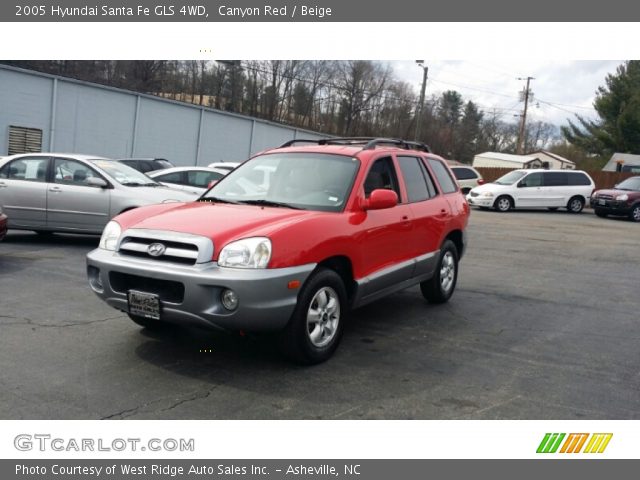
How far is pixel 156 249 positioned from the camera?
4.52 metres

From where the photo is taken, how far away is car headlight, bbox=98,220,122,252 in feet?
16.1

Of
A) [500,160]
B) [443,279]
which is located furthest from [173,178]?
[500,160]

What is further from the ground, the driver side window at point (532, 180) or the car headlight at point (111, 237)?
the driver side window at point (532, 180)

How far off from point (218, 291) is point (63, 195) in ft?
22.2

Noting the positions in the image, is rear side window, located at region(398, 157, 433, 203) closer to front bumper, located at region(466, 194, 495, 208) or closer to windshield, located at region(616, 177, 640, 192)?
front bumper, located at region(466, 194, 495, 208)

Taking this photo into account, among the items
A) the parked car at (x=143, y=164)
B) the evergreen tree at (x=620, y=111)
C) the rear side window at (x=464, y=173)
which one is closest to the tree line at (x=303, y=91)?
the evergreen tree at (x=620, y=111)

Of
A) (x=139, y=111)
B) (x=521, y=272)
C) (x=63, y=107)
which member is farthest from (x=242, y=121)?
(x=521, y=272)

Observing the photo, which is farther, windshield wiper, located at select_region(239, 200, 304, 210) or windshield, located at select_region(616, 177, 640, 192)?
windshield, located at select_region(616, 177, 640, 192)

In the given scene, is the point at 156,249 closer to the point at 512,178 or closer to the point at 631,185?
the point at 512,178

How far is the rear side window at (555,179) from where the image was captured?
24.7 metres

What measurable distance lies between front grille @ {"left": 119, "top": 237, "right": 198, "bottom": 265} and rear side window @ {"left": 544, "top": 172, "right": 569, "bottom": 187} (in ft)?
74.6

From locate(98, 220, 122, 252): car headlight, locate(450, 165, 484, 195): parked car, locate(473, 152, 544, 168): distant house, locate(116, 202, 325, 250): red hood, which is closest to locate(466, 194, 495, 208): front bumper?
locate(450, 165, 484, 195): parked car

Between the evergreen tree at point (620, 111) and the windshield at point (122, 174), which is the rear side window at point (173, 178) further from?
the evergreen tree at point (620, 111)

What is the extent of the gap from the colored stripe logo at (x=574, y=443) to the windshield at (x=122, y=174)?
8250 millimetres
